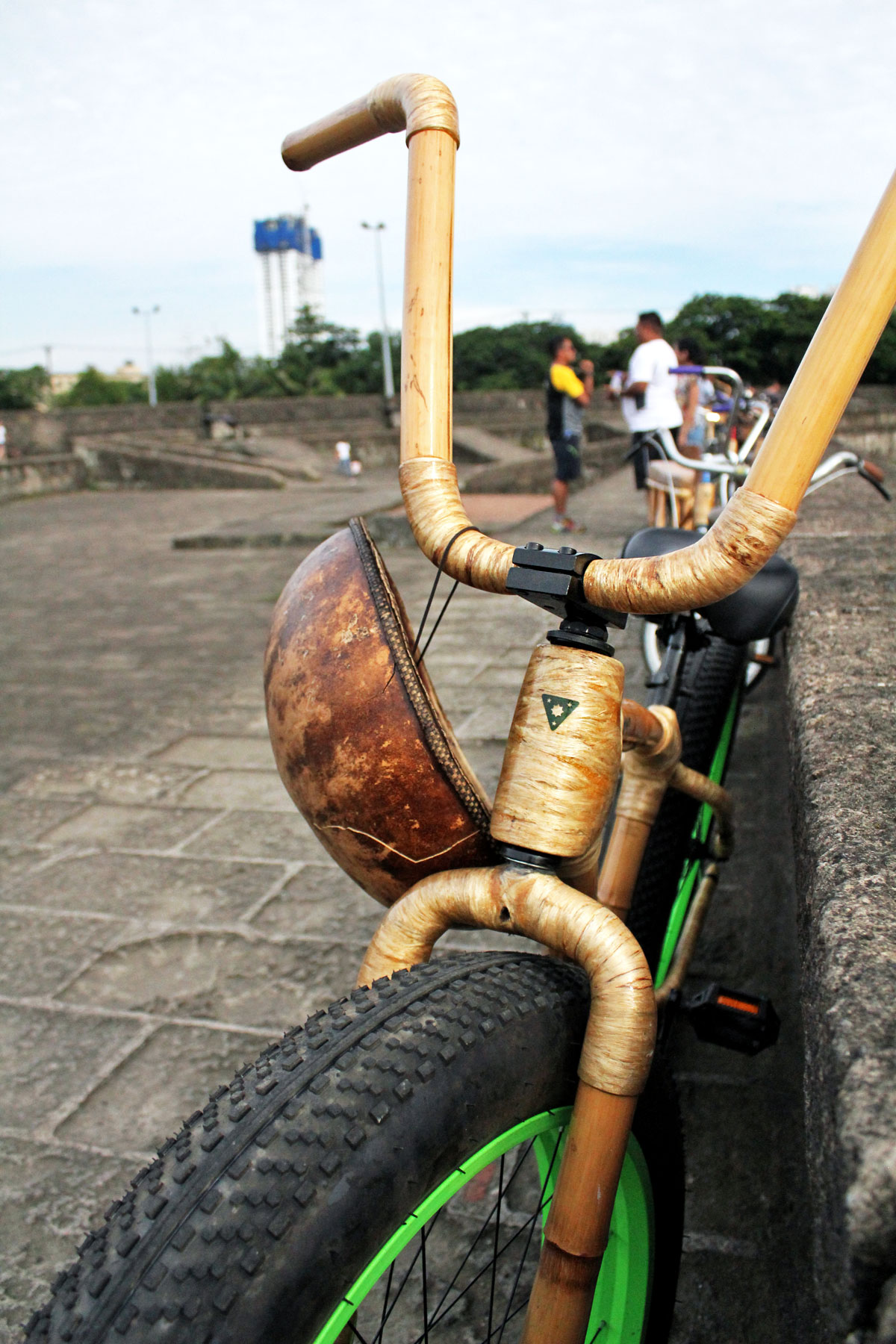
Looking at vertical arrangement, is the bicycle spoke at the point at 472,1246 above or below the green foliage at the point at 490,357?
below

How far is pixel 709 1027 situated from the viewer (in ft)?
4.79

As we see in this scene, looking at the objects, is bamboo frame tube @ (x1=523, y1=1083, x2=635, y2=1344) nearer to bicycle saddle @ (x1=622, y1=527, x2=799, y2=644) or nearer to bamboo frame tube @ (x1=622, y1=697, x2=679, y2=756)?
bamboo frame tube @ (x1=622, y1=697, x2=679, y2=756)

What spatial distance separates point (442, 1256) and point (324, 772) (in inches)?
32.6

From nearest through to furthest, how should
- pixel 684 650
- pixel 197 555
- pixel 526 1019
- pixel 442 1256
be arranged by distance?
pixel 526 1019 → pixel 442 1256 → pixel 684 650 → pixel 197 555

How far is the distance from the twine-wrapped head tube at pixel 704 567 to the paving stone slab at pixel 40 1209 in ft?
4.03

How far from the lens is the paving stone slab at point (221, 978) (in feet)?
6.63

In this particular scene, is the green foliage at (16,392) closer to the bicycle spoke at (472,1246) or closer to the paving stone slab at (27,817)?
the paving stone slab at (27,817)

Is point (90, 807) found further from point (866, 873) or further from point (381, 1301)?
point (866, 873)

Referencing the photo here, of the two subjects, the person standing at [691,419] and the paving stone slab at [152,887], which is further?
the person standing at [691,419]

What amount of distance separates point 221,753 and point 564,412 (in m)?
4.49

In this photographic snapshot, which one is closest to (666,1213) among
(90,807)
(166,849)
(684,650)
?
(684,650)

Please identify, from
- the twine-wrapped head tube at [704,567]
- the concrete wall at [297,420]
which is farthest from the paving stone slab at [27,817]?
the concrete wall at [297,420]

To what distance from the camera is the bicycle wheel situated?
631mm

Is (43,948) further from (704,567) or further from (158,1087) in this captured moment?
(704,567)
